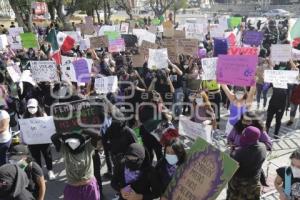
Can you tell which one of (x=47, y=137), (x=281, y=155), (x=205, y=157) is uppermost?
(x=205, y=157)

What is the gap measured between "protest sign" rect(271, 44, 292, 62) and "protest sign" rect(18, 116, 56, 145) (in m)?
5.83

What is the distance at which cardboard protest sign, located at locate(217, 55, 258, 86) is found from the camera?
22.1 feet

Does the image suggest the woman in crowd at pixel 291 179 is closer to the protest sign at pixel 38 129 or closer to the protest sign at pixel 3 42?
the protest sign at pixel 38 129

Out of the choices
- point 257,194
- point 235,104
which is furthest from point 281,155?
point 257,194

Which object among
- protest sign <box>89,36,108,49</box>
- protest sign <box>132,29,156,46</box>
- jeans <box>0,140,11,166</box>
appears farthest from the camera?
protest sign <box>132,29,156,46</box>

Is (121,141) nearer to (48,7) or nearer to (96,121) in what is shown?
(96,121)

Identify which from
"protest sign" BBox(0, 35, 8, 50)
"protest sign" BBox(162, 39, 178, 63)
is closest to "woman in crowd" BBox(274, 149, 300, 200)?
"protest sign" BBox(162, 39, 178, 63)

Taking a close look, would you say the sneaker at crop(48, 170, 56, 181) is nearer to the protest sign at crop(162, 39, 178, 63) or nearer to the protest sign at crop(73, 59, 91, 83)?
the protest sign at crop(73, 59, 91, 83)

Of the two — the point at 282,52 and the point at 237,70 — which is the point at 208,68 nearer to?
the point at 237,70

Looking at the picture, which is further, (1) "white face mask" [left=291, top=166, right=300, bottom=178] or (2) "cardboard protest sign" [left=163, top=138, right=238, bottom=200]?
(1) "white face mask" [left=291, top=166, right=300, bottom=178]

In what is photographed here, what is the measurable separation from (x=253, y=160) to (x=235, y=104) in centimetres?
239

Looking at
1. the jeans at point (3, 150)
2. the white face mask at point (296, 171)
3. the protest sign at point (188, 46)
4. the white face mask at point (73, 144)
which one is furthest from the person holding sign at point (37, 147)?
the protest sign at point (188, 46)

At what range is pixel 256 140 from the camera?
15.3 ft

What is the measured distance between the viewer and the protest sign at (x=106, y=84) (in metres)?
8.55
